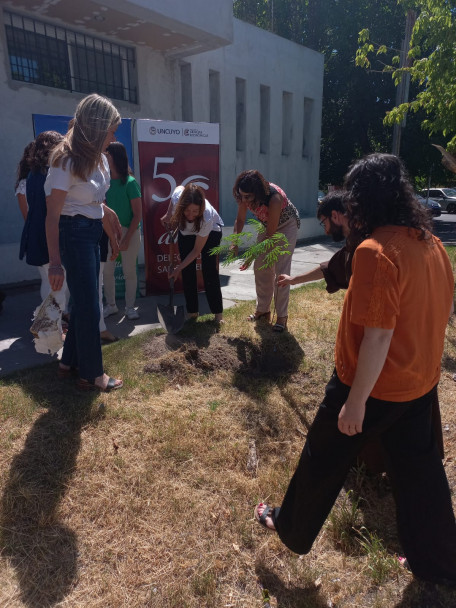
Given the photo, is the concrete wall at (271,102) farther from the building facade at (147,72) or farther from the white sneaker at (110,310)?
the white sneaker at (110,310)

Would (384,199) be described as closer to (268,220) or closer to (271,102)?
(268,220)

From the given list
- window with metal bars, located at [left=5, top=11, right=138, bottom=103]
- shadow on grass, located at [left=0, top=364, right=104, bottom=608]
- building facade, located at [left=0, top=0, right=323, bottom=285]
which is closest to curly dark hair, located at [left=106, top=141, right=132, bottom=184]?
shadow on grass, located at [left=0, top=364, right=104, bottom=608]

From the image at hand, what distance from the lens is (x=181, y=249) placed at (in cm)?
497

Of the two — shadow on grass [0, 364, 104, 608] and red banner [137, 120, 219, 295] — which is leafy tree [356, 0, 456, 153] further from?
shadow on grass [0, 364, 104, 608]

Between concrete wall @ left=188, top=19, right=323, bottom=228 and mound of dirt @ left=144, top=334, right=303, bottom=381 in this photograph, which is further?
concrete wall @ left=188, top=19, right=323, bottom=228

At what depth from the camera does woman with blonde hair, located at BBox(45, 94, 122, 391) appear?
2.97 meters

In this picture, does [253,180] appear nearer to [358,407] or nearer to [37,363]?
[37,363]

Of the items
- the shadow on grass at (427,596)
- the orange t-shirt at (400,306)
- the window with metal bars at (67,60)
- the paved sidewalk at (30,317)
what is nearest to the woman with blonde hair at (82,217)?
the paved sidewalk at (30,317)

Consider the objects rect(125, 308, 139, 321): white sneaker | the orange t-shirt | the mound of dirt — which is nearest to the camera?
the orange t-shirt

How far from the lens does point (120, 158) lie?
5059 mm

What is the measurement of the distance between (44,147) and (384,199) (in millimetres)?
3134

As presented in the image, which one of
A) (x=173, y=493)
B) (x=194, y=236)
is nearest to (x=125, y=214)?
(x=194, y=236)

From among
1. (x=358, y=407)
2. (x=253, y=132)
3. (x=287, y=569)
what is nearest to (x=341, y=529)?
(x=287, y=569)

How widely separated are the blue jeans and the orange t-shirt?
2.01 m
